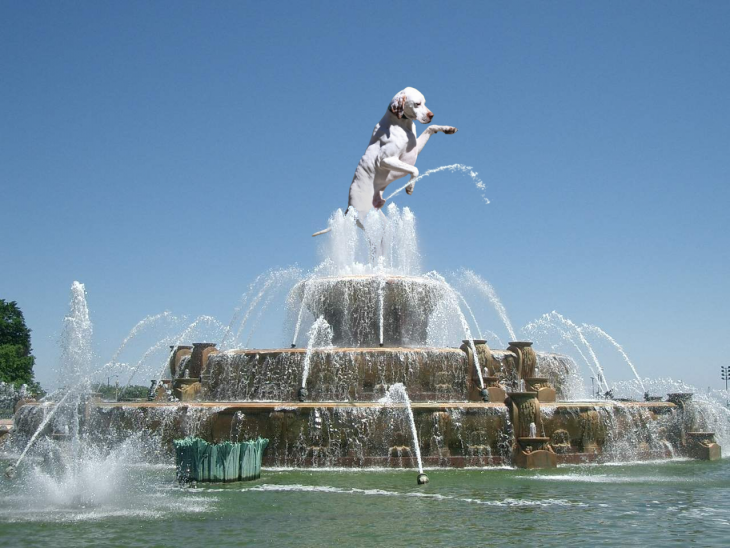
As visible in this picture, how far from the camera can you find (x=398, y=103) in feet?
77.4

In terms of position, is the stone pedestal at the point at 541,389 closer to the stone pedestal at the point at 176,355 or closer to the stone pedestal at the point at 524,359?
the stone pedestal at the point at 524,359

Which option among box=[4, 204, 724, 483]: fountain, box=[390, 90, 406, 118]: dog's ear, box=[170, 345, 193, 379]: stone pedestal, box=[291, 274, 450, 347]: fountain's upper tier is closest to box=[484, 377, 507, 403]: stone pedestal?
box=[4, 204, 724, 483]: fountain

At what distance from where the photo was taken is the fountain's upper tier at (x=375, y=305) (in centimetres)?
2306

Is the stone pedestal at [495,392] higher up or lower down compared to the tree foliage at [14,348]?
lower down

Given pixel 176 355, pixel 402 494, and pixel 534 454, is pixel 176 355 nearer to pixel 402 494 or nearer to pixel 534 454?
pixel 534 454

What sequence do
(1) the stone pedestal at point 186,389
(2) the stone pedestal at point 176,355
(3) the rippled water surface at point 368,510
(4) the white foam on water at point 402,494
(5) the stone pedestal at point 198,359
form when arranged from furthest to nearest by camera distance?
(2) the stone pedestal at point 176,355 → (5) the stone pedestal at point 198,359 → (1) the stone pedestal at point 186,389 → (4) the white foam on water at point 402,494 → (3) the rippled water surface at point 368,510

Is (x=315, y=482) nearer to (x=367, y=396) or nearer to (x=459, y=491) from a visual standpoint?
(x=459, y=491)

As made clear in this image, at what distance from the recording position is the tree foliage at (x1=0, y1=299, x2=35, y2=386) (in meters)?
47.3

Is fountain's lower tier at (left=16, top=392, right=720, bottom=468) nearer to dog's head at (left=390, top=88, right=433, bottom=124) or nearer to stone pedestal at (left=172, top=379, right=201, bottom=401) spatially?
stone pedestal at (left=172, top=379, right=201, bottom=401)

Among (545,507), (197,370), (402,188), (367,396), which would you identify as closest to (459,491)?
(545,507)

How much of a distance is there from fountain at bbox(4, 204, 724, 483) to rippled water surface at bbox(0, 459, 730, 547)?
49.1 inches

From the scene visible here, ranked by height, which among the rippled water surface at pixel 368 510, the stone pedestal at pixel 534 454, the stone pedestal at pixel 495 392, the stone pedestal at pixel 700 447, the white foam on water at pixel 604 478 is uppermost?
the stone pedestal at pixel 495 392

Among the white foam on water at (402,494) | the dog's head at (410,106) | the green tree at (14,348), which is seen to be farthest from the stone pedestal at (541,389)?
the green tree at (14,348)

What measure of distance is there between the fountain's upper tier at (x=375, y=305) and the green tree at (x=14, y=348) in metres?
30.0
